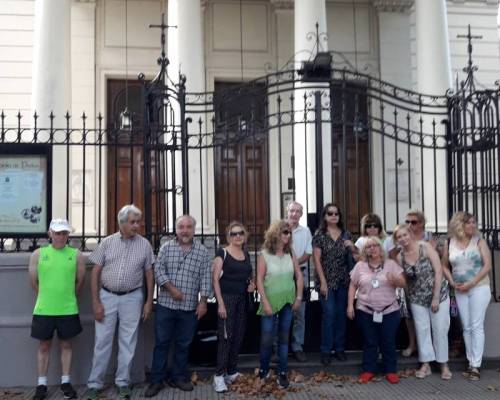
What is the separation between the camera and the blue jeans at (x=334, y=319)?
6.55m

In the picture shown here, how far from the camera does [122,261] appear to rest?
5.92 metres

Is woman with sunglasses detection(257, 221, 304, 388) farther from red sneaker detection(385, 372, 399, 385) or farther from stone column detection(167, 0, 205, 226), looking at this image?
stone column detection(167, 0, 205, 226)

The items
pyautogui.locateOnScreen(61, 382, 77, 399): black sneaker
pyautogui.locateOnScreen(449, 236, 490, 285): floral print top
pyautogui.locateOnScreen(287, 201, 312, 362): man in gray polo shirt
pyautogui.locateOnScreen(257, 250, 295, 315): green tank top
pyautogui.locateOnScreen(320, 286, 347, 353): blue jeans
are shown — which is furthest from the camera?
pyautogui.locateOnScreen(287, 201, 312, 362): man in gray polo shirt

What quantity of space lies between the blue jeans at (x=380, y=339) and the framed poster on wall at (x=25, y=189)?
364cm

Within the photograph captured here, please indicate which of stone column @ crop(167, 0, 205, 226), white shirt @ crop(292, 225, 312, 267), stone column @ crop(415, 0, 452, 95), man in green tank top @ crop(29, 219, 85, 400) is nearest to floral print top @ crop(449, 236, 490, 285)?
white shirt @ crop(292, 225, 312, 267)

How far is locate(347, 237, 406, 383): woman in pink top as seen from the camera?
20.3 ft

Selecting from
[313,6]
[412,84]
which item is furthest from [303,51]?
[412,84]

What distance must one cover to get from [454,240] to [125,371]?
3758 millimetres

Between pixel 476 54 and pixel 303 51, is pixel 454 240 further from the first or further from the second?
pixel 476 54

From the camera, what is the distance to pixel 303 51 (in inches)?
451

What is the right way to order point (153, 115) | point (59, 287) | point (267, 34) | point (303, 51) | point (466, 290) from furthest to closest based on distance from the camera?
point (267, 34)
point (303, 51)
point (153, 115)
point (466, 290)
point (59, 287)

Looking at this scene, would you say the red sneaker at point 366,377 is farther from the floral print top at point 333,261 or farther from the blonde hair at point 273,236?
the blonde hair at point 273,236

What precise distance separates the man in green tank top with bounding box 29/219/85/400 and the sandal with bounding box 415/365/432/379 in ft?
11.7

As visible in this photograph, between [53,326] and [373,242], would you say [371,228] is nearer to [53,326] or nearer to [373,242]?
[373,242]
